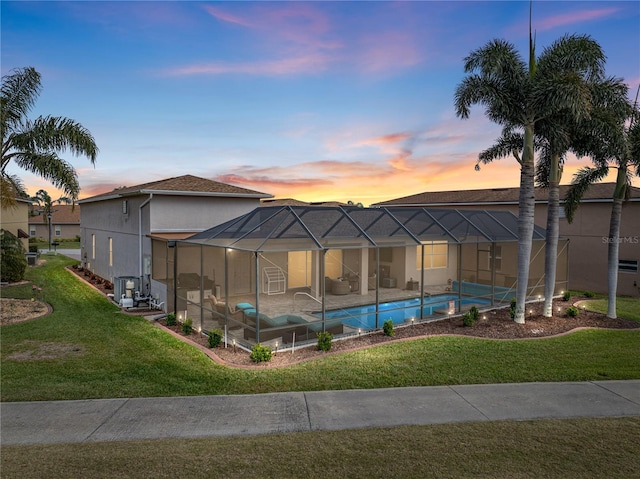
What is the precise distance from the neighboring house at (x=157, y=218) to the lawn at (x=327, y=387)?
98.0 inches

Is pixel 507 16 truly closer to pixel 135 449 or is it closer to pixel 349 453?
pixel 349 453

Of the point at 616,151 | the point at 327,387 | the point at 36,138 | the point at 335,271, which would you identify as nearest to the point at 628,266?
the point at 616,151

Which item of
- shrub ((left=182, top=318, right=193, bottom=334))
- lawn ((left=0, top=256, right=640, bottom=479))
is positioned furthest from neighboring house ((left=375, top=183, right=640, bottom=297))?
shrub ((left=182, top=318, right=193, bottom=334))

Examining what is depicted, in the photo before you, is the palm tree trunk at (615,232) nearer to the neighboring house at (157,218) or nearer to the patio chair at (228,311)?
the patio chair at (228,311)

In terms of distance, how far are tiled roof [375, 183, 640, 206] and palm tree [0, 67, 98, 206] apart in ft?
69.0

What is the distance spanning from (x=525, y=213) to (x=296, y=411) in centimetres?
999

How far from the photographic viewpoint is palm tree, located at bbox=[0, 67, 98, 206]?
44.2 ft

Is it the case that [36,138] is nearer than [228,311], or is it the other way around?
[228,311]

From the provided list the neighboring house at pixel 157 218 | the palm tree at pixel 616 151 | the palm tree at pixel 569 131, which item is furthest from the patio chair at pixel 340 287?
the palm tree at pixel 616 151

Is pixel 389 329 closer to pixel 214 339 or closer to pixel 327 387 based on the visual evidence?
pixel 327 387

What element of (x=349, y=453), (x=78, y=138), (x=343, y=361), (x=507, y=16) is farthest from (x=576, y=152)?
(x=78, y=138)

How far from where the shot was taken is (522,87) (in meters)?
12.4

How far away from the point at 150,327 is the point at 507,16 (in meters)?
15.9

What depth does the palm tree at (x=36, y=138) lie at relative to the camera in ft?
44.2
